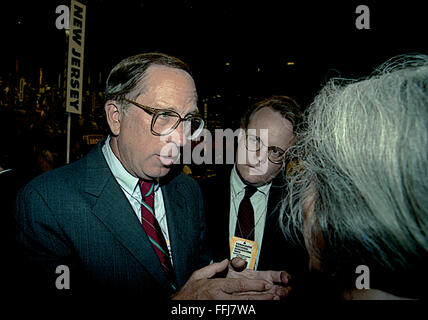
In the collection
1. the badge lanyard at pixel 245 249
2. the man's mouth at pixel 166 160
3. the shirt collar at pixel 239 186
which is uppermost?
the man's mouth at pixel 166 160

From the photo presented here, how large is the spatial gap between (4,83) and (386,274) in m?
6.93

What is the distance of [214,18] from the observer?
166 inches

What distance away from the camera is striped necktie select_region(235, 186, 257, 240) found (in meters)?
1.90

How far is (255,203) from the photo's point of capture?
2.02 m

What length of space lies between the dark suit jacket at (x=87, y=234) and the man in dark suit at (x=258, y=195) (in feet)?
2.65

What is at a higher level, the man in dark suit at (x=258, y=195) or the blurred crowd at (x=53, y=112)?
the blurred crowd at (x=53, y=112)

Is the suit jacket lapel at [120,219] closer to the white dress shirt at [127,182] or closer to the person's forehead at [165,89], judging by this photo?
the white dress shirt at [127,182]

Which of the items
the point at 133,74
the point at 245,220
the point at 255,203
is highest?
the point at 133,74

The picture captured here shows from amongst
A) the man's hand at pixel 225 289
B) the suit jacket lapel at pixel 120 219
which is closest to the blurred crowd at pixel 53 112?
the suit jacket lapel at pixel 120 219

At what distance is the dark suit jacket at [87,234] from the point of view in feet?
3.67

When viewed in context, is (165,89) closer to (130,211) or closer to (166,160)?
(166,160)

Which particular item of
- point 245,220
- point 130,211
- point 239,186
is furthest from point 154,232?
point 239,186

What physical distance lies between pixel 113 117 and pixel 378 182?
1.34 meters
